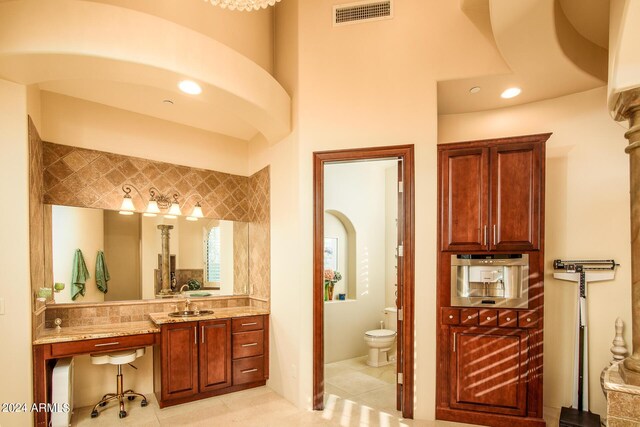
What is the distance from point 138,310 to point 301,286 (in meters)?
1.84

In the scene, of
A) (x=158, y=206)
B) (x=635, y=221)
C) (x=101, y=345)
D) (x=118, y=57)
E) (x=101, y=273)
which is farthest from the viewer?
(x=158, y=206)

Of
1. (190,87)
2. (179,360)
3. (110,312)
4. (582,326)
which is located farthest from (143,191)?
(582,326)

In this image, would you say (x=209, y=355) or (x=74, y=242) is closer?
(x=74, y=242)

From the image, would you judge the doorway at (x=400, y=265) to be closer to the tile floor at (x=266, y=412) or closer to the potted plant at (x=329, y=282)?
the tile floor at (x=266, y=412)

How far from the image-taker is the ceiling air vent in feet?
10.8

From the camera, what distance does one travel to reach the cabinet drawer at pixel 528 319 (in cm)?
293

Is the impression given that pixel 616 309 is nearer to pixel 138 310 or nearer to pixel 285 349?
pixel 285 349

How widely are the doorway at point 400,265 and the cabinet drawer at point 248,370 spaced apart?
2.80ft

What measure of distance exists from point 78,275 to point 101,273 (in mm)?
199

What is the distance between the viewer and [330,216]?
5.32 meters

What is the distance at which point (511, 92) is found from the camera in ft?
11.1

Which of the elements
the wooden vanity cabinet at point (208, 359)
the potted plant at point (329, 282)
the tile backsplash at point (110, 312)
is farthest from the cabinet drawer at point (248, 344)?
the potted plant at point (329, 282)

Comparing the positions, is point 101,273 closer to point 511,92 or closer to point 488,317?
point 488,317

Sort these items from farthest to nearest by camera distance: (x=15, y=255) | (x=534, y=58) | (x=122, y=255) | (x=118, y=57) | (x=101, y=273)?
(x=122, y=255) < (x=101, y=273) < (x=534, y=58) < (x=15, y=255) < (x=118, y=57)
